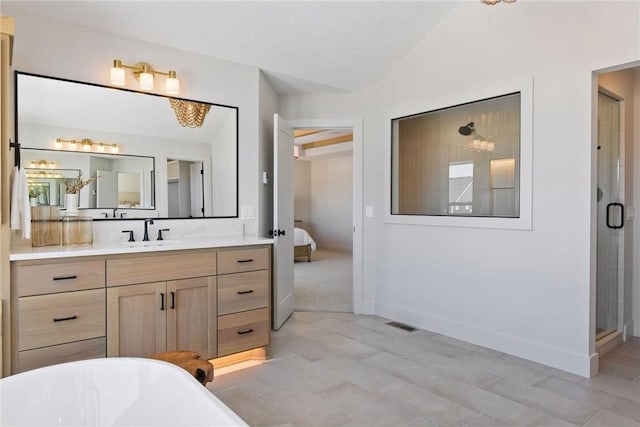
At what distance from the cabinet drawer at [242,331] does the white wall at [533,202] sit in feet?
5.37

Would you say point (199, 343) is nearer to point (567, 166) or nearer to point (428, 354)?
point (428, 354)

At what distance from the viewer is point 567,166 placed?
275 cm

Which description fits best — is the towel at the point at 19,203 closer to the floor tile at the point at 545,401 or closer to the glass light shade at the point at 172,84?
the glass light shade at the point at 172,84

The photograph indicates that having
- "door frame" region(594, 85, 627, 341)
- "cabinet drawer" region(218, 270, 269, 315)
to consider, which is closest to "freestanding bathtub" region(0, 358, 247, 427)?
"cabinet drawer" region(218, 270, 269, 315)

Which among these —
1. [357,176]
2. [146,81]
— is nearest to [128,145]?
[146,81]

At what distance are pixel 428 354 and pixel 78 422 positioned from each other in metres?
2.41

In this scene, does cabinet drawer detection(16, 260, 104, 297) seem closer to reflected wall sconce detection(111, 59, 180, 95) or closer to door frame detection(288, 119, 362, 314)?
reflected wall sconce detection(111, 59, 180, 95)

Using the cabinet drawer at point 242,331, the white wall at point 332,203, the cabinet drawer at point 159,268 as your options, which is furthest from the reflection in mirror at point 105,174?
the white wall at point 332,203

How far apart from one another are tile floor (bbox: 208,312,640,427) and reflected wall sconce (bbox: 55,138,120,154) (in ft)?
6.01

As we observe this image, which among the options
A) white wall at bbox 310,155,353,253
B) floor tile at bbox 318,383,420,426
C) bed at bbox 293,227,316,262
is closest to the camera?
floor tile at bbox 318,383,420,426

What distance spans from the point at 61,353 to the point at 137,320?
0.41m

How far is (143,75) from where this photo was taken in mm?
2871

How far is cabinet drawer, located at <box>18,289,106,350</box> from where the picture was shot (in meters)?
2.03

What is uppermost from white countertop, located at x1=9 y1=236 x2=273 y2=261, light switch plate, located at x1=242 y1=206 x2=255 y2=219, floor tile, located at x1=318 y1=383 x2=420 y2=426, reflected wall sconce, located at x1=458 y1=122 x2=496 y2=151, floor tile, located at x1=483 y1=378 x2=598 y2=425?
reflected wall sconce, located at x1=458 y1=122 x2=496 y2=151
